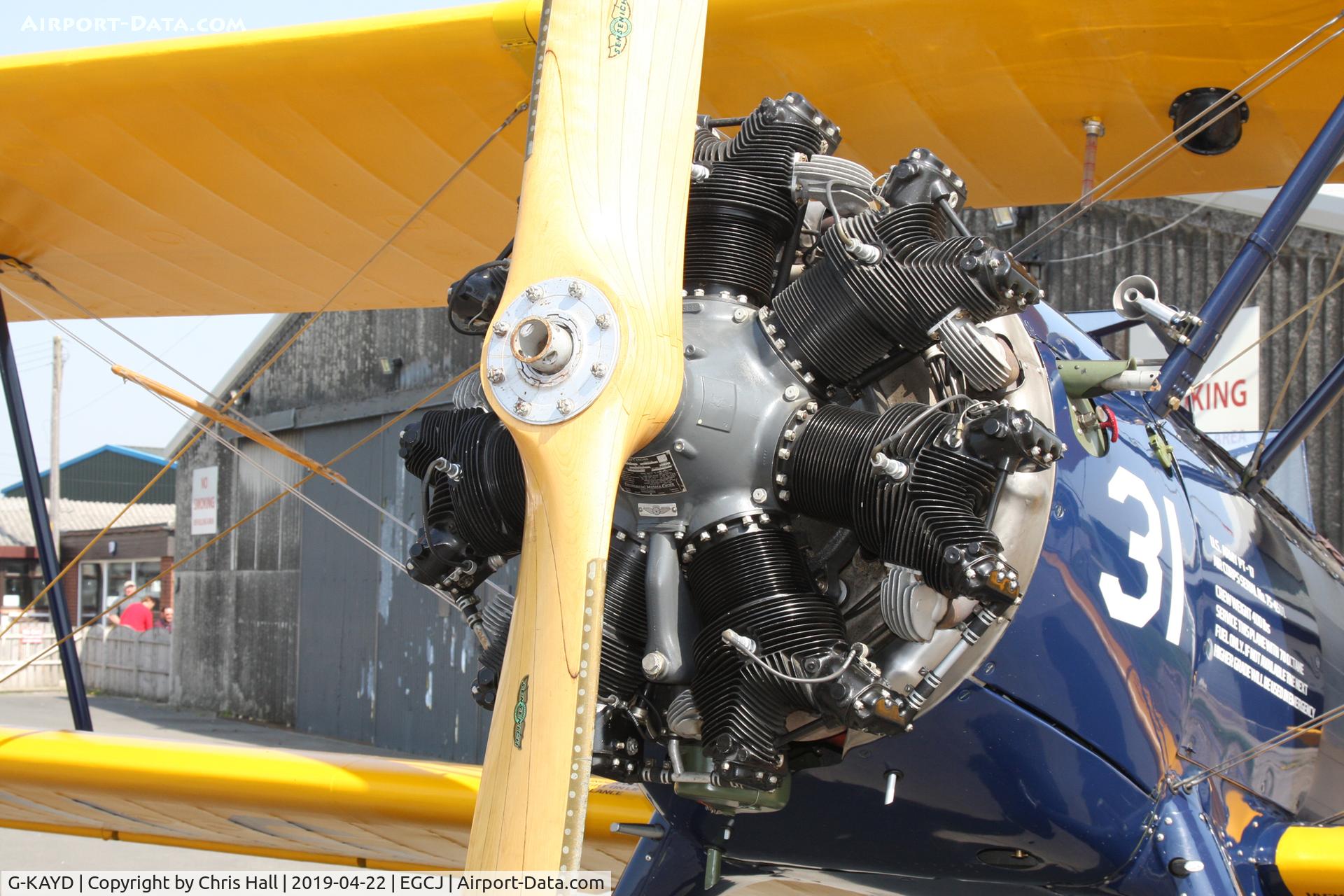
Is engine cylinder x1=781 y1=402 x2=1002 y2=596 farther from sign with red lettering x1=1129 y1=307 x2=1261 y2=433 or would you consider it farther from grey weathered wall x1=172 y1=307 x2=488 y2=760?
grey weathered wall x1=172 y1=307 x2=488 y2=760

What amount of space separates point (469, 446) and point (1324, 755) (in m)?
2.58

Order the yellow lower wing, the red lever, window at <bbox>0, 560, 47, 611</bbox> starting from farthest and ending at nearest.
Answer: window at <bbox>0, 560, 47, 611</bbox> < the yellow lower wing < the red lever

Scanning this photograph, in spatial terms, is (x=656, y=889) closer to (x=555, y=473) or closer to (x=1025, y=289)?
(x=555, y=473)

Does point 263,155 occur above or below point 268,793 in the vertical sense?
above

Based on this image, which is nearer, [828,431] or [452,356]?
[828,431]

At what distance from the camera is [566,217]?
245 cm

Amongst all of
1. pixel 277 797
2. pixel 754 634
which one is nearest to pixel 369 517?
pixel 277 797

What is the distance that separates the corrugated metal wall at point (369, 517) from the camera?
8.98 m

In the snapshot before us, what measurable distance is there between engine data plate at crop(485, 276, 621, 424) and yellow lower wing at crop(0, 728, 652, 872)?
241 cm

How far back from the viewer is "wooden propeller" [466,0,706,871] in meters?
2.20

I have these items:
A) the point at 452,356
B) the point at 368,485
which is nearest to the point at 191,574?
the point at 368,485

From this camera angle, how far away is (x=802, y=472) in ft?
7.99

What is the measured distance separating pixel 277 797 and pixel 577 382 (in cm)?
306

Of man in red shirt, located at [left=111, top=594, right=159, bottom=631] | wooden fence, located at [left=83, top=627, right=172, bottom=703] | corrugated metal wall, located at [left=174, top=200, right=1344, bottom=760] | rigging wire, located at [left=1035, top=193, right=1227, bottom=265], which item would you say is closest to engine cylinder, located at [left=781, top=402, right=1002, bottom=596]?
rigging wire, located at [left=1035, top=193, right=1227, bottom=265]
